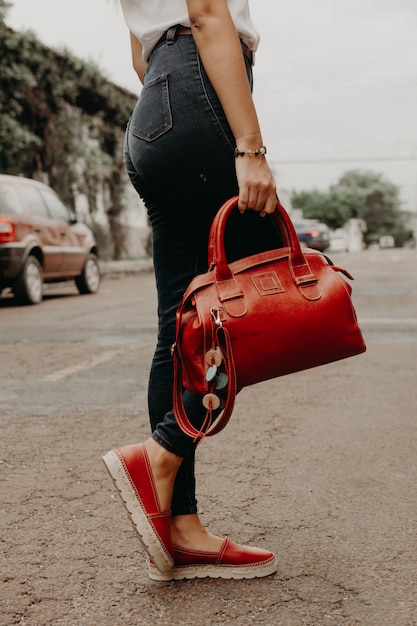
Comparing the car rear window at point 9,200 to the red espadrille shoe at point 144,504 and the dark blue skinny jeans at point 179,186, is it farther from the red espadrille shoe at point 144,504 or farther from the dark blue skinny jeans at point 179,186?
the red espadrille shoe at point 144,504

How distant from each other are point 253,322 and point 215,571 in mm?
678

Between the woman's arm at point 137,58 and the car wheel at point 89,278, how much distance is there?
384 inches

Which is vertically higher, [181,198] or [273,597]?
[181,198]

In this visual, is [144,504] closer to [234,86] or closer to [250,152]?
[250,152]

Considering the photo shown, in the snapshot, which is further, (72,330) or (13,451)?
(72,330)

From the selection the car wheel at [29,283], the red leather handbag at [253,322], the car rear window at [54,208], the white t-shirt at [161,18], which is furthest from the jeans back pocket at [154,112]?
the car rear window at [54,208]

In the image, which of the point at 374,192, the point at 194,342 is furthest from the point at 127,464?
the point at 374,192

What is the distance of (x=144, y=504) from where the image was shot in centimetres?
203

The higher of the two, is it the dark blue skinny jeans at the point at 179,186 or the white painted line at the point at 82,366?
the dark blue skinny jeans at the point at 179,186

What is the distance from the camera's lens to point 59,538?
2369 millimetres

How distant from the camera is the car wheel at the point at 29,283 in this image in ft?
32.8

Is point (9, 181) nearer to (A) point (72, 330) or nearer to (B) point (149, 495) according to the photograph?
(A) point (72, 330)

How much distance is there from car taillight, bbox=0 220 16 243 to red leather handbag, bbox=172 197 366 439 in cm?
831

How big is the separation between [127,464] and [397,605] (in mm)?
699
